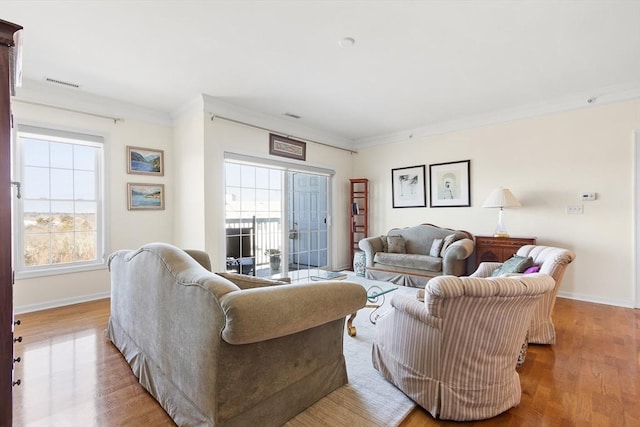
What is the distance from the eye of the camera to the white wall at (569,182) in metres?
3.84

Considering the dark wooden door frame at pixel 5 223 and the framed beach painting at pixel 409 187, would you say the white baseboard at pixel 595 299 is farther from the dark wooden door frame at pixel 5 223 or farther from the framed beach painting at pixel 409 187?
the dark wooden door frame at pixel 5 223

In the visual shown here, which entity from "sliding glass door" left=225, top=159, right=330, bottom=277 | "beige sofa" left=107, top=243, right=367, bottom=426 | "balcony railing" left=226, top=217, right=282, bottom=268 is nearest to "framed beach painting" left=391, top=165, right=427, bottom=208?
"sliding glass door" left=225, top=159, right=330, bottom=277

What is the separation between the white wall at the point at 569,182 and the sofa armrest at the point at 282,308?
3917 mm

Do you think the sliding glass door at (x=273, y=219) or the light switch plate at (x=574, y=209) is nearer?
the light switch plate at (x=574, y=209)

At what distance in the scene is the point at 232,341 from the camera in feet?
4.26

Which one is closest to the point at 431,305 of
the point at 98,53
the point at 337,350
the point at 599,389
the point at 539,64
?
the point at 337,350

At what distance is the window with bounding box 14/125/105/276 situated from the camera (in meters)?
3.61

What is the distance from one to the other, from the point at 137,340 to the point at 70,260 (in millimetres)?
2611

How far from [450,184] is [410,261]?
5.12 ft

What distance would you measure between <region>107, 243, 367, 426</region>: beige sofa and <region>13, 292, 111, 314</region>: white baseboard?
256 centimetres

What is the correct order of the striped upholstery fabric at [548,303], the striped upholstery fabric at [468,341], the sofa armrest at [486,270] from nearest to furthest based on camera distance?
the striped upholstery fabric at [468,341], the striped upholstery fabric at [548,303], the sofa armrest at [486,270]

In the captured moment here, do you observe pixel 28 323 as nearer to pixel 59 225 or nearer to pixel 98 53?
pixel 59 225

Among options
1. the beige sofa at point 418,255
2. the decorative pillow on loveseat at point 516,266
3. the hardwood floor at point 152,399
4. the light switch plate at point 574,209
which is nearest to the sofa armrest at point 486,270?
the decorative pillow on loveseat at point 516,266

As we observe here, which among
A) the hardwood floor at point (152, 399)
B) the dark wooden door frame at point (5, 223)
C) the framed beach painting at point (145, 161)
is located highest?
the framed beach painting at point (145, 161)
